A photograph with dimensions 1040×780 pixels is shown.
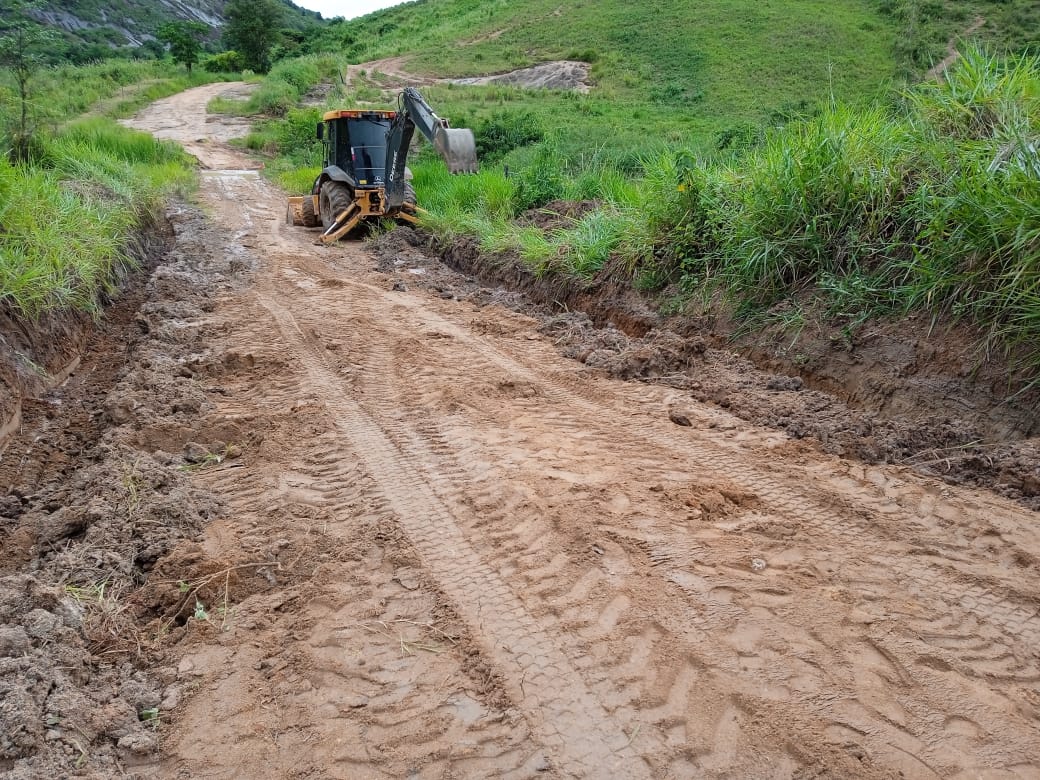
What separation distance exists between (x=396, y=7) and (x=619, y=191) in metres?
67.1

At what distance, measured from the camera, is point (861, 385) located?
4.85 metres

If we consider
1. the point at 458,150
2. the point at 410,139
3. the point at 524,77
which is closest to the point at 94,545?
the point at 458,150

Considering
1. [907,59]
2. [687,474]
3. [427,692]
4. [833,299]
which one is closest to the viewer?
[427,692]

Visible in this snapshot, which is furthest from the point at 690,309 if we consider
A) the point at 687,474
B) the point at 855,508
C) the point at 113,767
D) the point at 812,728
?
the point at 113,767

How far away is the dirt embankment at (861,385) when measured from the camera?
13.2 ft

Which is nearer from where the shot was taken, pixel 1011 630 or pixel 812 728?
pixel 812 728

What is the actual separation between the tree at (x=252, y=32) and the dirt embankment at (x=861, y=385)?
4639cm

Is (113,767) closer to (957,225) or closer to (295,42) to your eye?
(957,225)

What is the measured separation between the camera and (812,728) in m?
2.36

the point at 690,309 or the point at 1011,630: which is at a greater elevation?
the point at 690,309

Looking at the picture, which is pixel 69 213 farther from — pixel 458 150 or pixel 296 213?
pixel 296 213

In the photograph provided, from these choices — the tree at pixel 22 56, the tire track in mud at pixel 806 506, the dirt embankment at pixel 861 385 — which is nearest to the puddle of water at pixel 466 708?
the tire track in mud at pixel 806 506

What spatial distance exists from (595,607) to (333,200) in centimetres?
1062

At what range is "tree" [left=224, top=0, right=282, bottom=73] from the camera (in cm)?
4453
